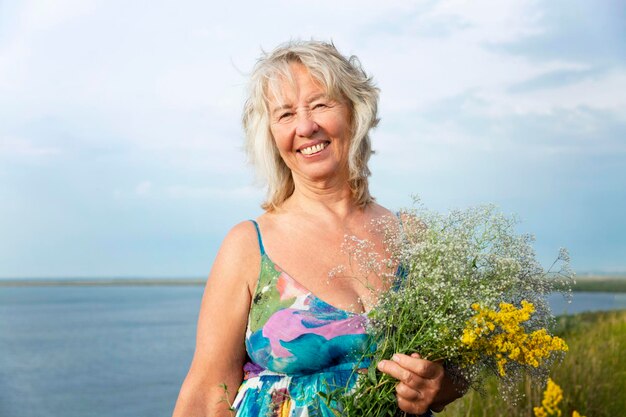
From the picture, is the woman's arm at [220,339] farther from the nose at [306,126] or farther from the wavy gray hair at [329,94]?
the nose at [306,126]

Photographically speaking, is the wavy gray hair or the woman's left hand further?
the wavy gray hair

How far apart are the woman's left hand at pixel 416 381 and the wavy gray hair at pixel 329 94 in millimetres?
942

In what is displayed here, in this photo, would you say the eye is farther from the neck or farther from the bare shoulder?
the bare shoulder

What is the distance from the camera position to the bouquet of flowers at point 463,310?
2.56m

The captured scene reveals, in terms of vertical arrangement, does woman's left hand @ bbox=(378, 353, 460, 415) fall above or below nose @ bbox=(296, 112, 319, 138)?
below

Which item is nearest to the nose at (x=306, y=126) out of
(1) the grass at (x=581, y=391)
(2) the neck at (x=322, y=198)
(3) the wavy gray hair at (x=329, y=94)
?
(3) the wavy gray hair at (x=329, y=94)

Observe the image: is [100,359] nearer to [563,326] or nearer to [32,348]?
[32,348]

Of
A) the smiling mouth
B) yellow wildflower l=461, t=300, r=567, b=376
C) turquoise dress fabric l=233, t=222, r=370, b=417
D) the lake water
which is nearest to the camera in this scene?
yellow wildflower l=461, t=300, r=567, b=376

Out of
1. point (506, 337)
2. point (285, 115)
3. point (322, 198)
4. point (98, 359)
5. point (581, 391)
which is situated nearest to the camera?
point (506, 337)

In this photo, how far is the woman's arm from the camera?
9.73ft

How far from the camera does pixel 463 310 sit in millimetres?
2602

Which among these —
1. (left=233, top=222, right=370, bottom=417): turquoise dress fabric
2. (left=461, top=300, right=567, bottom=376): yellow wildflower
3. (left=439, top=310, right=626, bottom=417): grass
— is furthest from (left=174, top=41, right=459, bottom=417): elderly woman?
(left=439, top=310, right=626, bottom=417): grass

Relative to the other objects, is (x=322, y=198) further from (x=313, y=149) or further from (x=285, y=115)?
(x=285, y=115)

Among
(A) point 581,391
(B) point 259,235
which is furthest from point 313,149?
(A) point 581,391
